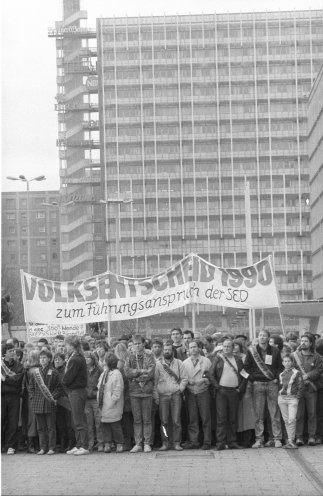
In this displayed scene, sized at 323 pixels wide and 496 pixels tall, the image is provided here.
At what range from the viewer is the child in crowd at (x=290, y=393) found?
56.5 ft

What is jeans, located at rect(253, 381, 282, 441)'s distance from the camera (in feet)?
57.0

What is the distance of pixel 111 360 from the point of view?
17.1 m

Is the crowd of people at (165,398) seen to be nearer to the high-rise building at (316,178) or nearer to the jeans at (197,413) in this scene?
the jeans at (197,413)

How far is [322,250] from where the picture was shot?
93938 mm

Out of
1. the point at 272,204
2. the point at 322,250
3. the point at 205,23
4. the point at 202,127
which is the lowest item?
the point at 322,250

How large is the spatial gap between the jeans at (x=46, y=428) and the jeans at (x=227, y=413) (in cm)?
232

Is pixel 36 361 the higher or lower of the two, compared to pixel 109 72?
lower

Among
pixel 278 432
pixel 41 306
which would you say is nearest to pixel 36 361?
pixel 41 306

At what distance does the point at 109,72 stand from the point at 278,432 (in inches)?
4433

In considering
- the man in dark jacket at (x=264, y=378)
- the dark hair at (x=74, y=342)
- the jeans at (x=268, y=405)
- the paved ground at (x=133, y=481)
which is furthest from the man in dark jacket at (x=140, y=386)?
the paved ground at (x=133, y=481)

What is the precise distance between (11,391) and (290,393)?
3947 millimetres

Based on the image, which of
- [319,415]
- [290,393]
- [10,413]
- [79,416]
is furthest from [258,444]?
[10,413]

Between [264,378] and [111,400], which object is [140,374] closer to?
[111,400]

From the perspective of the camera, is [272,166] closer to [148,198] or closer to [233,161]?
[233,161]
